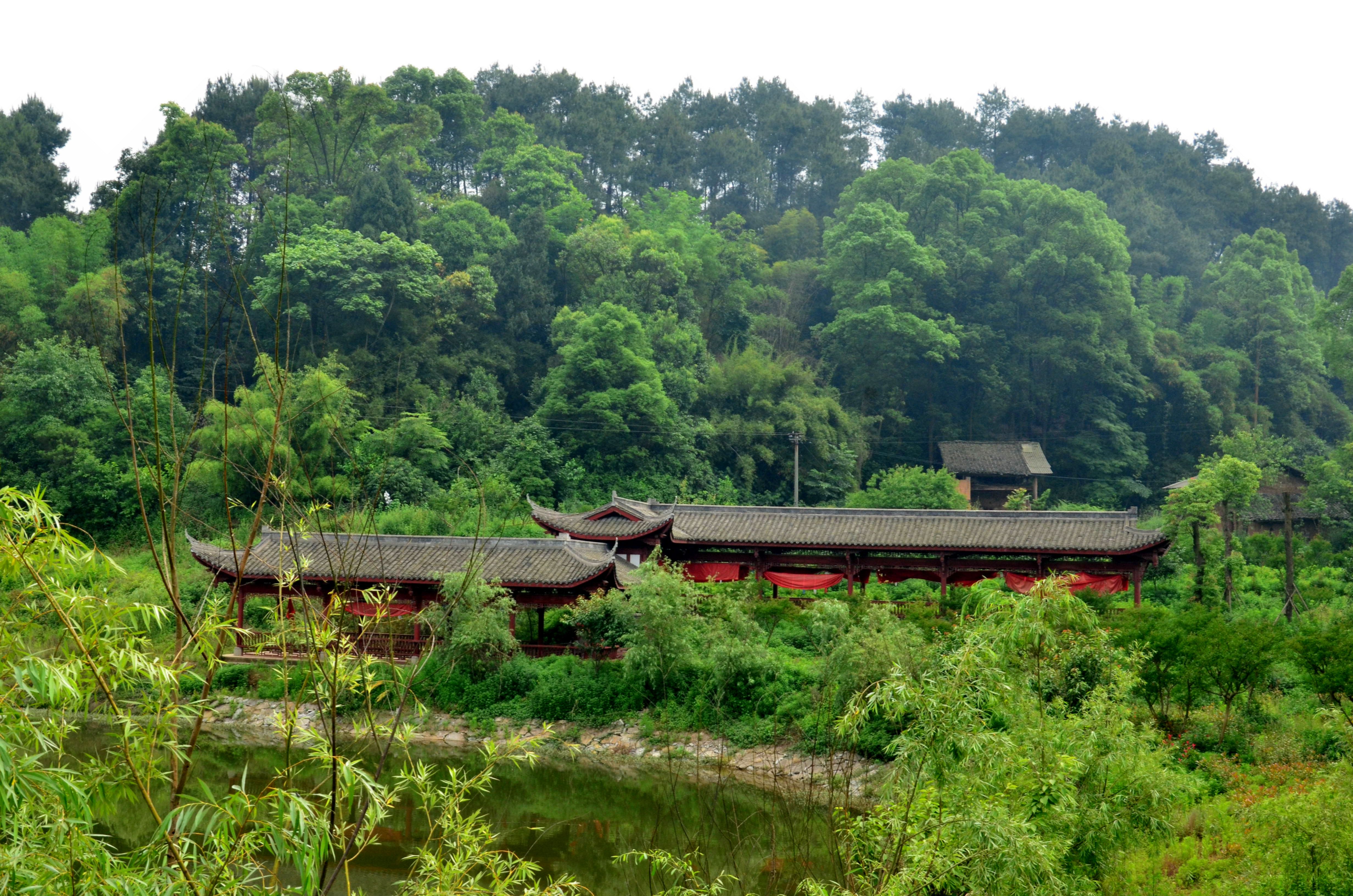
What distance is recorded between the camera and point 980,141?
179 feet

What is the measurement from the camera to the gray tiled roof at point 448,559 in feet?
60.8

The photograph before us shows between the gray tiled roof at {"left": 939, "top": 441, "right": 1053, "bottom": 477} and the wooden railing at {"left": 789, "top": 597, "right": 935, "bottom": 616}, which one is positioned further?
the gray tiled roof at {"left": 939, "top": 441, "right": 1053, "bottom": 477}

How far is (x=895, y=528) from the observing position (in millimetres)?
21781

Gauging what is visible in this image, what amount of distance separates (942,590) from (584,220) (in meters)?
24.8

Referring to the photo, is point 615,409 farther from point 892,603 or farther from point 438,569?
point 892,603

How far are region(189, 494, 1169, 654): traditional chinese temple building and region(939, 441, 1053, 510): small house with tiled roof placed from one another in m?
14.7

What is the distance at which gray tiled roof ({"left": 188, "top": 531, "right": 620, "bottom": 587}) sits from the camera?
1855 cm

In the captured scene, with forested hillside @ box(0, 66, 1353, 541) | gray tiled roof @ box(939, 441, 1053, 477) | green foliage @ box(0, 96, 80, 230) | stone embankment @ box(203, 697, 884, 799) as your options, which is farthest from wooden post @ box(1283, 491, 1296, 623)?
green foliage @ box(0, 96, 80, 230)

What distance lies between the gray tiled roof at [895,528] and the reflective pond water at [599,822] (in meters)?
6.84

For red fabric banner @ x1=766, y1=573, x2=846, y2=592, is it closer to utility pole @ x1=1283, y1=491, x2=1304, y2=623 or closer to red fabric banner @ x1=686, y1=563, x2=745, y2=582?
red fabric banner @ x1=686, y1=563, x2=745, y2=582

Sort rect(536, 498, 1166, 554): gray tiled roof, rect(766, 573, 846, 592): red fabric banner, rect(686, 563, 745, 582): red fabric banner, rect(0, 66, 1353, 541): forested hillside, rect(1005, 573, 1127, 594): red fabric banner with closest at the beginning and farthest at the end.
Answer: rect(1005, 573, 1127, 594): red fabric banner → rect(536, 498, 1166, 554): gray tiled roof → rect(766, 573, 846, 592): red fabric banner → rect(686, 563, 745, 582): red fabric banner → rect(0, 66, 1353, 541): forested hillside

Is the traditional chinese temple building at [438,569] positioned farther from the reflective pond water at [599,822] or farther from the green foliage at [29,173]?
the green foliage at [29,173]

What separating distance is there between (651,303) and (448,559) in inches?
726

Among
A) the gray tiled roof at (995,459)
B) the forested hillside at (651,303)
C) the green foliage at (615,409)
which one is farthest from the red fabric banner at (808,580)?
the gray tiled roof at (995,459)
